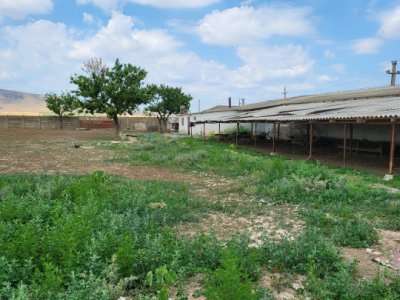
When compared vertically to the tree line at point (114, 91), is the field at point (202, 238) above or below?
below

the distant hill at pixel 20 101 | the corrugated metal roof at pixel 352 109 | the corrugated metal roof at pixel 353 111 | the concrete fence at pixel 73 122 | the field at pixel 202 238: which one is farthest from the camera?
A: the distant hill at pixel 20 101

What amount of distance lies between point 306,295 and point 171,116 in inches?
1900

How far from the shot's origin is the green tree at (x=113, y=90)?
29469 mm

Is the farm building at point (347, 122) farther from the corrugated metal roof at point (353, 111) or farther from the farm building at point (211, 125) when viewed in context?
the farm building at point (211, 125)

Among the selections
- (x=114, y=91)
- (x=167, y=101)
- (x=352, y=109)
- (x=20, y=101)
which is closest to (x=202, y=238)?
(x=352, y=109)

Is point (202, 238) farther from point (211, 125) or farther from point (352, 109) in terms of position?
point (211, 125)

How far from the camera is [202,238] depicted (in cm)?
479

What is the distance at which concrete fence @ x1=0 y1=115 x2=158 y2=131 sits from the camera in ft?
147

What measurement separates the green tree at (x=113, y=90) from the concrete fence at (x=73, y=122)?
19.7 meters

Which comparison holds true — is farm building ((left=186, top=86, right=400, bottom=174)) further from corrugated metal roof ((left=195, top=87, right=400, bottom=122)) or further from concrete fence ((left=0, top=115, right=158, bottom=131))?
concrete fence ((left=0, top=115, right=158, bottom=131))

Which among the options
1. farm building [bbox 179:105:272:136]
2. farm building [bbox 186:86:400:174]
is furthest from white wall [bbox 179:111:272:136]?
A: farm building [bbox 186:86:400:174]

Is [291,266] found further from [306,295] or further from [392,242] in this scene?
[392,242]

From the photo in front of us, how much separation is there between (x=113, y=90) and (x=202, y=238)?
Answer: 26238 mm

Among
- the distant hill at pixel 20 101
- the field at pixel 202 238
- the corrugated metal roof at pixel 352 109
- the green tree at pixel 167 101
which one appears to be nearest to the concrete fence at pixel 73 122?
the green tree at pixel 167 101
